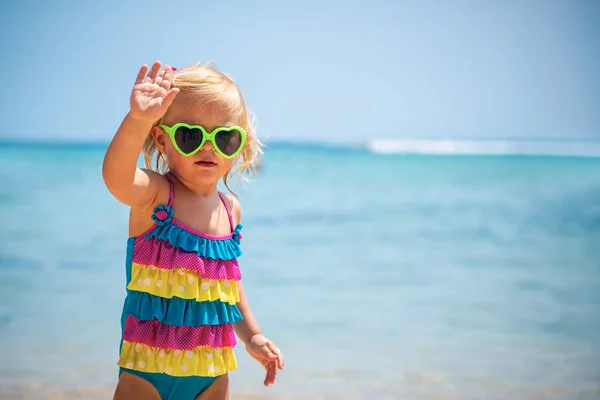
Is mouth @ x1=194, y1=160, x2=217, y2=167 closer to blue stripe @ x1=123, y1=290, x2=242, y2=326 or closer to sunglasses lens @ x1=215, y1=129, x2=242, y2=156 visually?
sunglasses lens @ x1=215, y1=129, x2=242, y2=156

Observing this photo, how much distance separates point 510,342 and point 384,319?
2.73 feet

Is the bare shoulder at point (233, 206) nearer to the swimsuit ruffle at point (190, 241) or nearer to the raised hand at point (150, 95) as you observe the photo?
the swimsuit ruffle at point (190, 241)

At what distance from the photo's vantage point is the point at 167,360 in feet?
7.86

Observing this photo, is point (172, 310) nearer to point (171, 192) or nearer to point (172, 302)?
point (172, 302)

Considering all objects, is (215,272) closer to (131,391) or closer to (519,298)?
(131,391)

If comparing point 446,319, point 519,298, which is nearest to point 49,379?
point 446,319

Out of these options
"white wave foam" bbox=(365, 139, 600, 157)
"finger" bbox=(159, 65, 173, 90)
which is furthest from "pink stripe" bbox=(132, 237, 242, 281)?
"white wave foam" bbox=(365, 139, 600, 157)

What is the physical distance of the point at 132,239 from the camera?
8.10ft

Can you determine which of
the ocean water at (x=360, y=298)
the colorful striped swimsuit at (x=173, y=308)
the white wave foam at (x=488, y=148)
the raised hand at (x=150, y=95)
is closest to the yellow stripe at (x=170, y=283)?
the colorful striped swimsuit at (x=173, y=308)

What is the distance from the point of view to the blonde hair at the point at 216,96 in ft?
8.17

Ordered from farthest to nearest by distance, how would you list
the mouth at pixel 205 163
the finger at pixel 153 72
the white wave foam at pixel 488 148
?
1. the white wave foam at pixel 488 148
2. the mouth at pixel 205 163
3. the finger at pixel 153 72

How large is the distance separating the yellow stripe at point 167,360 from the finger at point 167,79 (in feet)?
2.47

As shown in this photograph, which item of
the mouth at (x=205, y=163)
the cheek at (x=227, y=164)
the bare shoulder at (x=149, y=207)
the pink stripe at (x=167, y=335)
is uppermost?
the cheek at (x=227, y=164)

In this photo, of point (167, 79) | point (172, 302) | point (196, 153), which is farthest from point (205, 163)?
point (172, 302)
